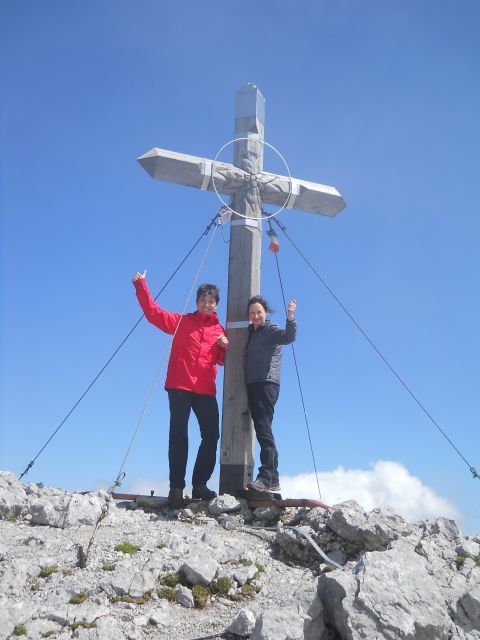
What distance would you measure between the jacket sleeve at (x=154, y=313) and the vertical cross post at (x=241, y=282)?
2.55 feet

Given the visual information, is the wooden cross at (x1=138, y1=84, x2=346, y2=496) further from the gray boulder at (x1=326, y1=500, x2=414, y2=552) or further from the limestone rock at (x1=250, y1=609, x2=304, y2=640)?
the limestone rock at (x1=250, y1=609, x2=304, y2=640)

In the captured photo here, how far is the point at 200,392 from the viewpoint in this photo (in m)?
7.77

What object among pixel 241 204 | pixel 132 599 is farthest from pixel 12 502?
pixel 241 204

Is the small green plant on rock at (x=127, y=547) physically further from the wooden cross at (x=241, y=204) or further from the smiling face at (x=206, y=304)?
the smiling face at (x=206, y=304)

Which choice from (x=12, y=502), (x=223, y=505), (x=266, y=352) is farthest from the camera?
(x=266, y=352)

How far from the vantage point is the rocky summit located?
402 centimetres

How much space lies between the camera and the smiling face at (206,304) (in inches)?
321

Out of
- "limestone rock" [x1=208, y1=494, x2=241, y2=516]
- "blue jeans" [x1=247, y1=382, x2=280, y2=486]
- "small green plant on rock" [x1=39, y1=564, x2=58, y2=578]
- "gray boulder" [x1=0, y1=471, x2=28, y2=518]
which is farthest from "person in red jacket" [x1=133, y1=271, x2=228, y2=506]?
"small green plant on rock" [x1=39, y1=564, x2=58, y2=578]

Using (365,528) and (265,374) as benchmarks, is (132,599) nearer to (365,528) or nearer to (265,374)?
(365,528)

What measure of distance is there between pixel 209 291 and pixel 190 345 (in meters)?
0.82

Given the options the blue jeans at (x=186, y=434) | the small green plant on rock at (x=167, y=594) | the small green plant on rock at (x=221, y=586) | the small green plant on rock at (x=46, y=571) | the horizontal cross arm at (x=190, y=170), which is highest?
the horizontal cross arm at (x=190, y=170)

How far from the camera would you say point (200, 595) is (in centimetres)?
475

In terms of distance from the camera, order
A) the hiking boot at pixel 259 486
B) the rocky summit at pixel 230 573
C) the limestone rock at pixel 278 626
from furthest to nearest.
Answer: the hiking boot at pixel 259 486
the rocky summit at pixel 230 573
the limestone rock at pixel 278 626

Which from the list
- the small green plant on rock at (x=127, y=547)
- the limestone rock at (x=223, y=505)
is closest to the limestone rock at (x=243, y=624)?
the small green plant on rock at (x=127, y=547)
